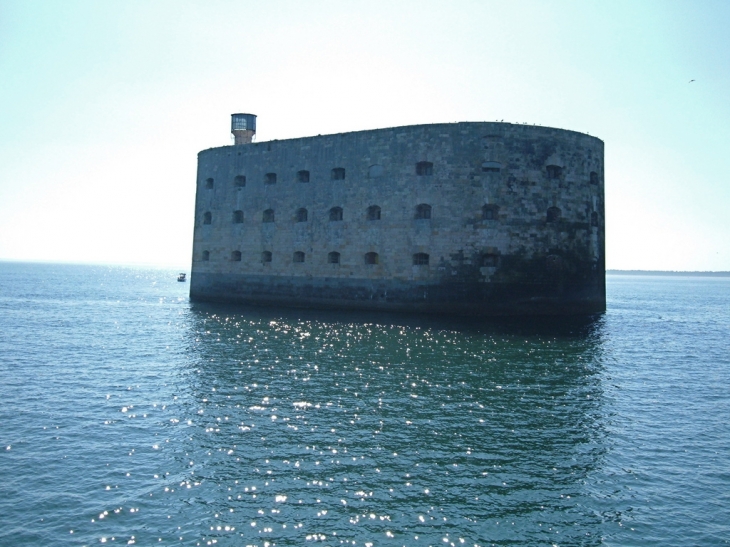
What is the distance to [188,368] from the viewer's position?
593 inches

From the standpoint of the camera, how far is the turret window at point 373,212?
→ 2708 cm

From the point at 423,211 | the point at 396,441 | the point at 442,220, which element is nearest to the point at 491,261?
the point at 442,220

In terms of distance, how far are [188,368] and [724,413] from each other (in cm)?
1215

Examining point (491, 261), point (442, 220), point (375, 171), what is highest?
point (375, 171)

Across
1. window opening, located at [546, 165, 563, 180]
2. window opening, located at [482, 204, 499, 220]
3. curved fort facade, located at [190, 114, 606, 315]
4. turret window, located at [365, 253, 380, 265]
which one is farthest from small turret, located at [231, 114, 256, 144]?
window opening, located at [546, 165, 563, 180]

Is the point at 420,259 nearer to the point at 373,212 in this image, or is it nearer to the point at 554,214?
the point at 373,212

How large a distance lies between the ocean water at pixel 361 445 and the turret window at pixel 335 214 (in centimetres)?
1074

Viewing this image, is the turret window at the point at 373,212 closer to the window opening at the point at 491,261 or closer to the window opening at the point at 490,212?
the window opening at the point at 490,212

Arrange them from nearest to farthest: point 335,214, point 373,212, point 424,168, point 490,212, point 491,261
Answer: point 491,261, point 490,212, point 424,168, point 373,212, point 335,214

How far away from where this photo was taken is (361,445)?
918 centimetres

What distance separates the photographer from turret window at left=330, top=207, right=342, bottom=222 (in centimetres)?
2814

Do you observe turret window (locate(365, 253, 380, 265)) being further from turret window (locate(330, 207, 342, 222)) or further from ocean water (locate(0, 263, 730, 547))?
ocean water (locate(0, 263, 730, 547))

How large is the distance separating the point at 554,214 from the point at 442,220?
4.93m

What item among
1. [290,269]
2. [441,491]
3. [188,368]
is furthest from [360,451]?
[290,269]
